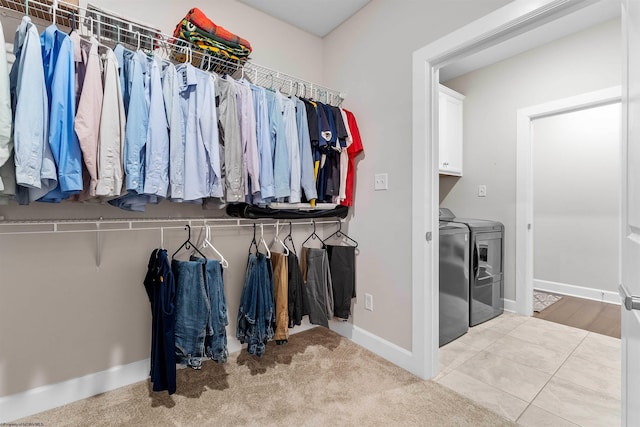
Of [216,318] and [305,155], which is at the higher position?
[305,155]

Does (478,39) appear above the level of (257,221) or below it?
above

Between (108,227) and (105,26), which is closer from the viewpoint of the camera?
(105,26)

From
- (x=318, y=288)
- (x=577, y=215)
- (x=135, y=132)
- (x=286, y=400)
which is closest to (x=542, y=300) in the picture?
(x=577, y=215)

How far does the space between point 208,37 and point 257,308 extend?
1.65 metres

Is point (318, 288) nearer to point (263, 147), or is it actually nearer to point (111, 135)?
point (263, 147)

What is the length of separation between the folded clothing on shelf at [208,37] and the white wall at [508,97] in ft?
8.90

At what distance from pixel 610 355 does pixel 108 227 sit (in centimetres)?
348

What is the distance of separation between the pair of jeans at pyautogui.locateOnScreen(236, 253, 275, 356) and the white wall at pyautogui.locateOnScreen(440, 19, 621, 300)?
101 inches

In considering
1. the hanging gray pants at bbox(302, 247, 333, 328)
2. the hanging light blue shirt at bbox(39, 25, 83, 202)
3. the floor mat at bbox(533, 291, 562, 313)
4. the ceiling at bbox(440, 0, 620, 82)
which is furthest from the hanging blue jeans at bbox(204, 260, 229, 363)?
the floor mat at bbox(533, 291, 562, 313)

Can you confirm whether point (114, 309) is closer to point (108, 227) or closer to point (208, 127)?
point (108, 227)

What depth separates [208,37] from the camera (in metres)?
1.68

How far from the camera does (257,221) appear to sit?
2.18 metres

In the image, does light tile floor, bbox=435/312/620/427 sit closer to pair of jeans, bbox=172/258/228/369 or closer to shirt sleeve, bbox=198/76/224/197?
pair of jeans, bbox=172/258/228/369

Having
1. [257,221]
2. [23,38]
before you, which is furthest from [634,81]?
[23,38]
